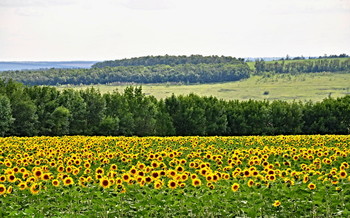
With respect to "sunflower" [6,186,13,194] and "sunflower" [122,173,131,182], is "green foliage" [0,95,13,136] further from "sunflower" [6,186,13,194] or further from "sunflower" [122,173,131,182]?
"sunflower" [122,173,131,182]

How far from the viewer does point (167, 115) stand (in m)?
95.8

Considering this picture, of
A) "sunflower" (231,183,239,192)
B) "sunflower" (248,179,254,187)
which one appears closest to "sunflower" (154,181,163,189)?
"sunflower" (231,183,239,192)

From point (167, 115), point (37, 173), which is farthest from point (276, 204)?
point (167, 115)

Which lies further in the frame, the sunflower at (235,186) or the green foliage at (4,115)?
the green foliage at (4,115)

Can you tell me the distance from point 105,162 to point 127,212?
21.1 feet

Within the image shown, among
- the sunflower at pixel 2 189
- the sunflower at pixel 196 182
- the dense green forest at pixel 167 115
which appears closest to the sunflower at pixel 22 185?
the sunflower at pixel 2 189

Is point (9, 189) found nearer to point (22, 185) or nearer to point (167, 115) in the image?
point (22, 185)

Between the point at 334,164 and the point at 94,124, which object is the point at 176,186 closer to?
the point at 334,164

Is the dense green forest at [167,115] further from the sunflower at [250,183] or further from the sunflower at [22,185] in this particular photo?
the sunflower at [250,183]

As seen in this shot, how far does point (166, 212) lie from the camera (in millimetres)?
13445

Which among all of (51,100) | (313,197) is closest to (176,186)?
(313,197)

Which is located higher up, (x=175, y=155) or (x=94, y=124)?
(x=175, y=155)

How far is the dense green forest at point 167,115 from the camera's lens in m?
88.9

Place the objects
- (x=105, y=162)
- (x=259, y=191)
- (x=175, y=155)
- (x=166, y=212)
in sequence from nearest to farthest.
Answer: (x=166, y=212)
(x=259, y=191)
(x=105, y=162)
(x=175, y=155)
